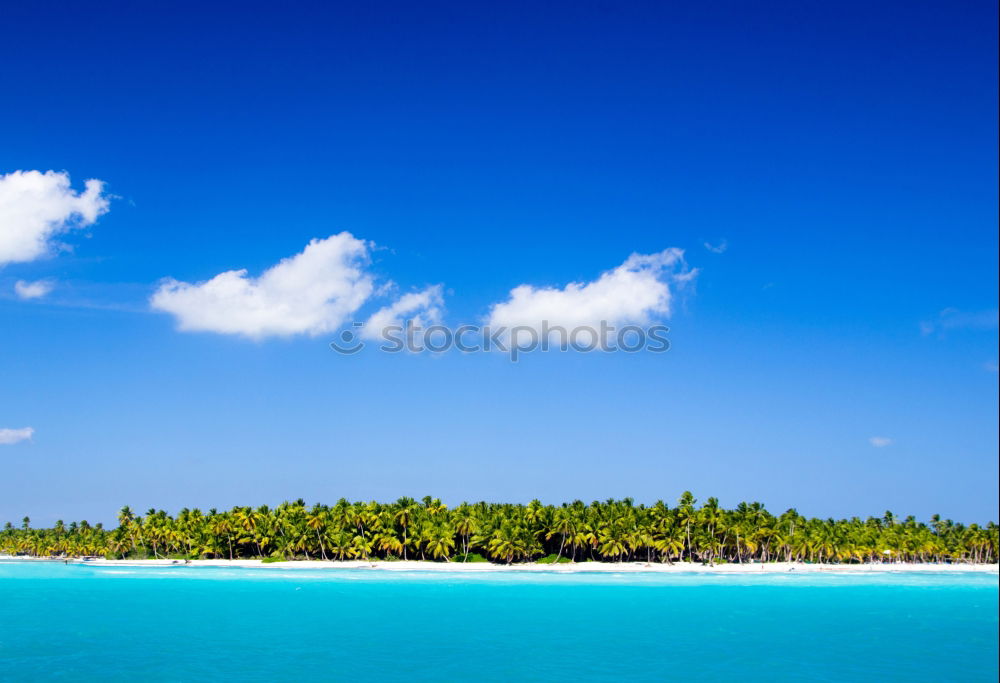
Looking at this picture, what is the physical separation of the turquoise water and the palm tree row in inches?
575

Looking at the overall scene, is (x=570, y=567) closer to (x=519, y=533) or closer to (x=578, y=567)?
(x=578, y=567)

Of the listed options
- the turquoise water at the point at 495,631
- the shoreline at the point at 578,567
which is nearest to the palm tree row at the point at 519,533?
the shoreline at the point at 578,567

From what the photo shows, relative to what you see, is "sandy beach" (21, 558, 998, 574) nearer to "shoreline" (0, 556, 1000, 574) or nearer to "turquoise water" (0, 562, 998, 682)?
"shoreline" (0, 556, 1000, 574)

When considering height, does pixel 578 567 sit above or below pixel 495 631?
below

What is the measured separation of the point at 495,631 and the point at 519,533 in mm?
55519

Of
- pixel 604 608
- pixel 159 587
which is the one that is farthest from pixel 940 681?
pixel 159 587

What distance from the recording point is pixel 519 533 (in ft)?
367

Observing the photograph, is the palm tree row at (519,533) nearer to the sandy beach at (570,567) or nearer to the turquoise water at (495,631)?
the sandy beach at (570,567)

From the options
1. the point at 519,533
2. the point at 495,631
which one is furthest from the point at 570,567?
the point at 495,631

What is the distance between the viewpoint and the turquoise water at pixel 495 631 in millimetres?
43188

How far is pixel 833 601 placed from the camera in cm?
8062

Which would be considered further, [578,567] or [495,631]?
[578,567]

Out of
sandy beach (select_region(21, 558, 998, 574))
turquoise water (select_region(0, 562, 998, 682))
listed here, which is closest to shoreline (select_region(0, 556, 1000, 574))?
sandy beach (select_region(21, 558, 998, 574))

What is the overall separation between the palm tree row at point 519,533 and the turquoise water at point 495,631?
14.6 metres
